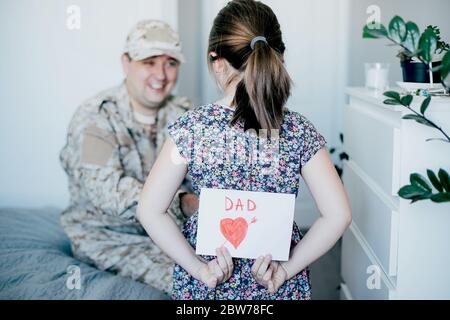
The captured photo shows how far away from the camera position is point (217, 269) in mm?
1293

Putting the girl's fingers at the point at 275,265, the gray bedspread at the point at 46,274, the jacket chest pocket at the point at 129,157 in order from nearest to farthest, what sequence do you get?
the girl's fingers at the point at 275,265, the gray bedspread at the point at 46,274, the jacket chest pocket at the point at 129,157

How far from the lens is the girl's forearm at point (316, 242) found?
1273 millimetres

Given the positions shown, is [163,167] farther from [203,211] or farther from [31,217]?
[31,217]

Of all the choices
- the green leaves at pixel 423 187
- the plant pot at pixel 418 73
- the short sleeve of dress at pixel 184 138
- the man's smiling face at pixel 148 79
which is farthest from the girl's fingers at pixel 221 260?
the man's smiling face at pixel 148 79

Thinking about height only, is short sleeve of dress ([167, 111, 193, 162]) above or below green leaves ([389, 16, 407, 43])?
below

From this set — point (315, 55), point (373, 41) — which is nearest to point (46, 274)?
point (315, 55)

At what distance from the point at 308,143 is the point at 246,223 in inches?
8.7

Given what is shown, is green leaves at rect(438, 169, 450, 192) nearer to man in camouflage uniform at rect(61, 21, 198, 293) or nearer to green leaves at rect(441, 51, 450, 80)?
green leaves at rect(441, 51, 450, 80)

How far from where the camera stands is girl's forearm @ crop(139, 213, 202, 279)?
127 centimetres

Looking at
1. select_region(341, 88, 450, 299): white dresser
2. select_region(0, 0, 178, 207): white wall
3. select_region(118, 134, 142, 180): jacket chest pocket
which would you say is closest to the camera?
select_region(341, 88, 450, 299): white dresser

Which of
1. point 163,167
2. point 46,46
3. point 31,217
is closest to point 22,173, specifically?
point 31,217

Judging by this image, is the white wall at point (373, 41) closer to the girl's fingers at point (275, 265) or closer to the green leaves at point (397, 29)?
the green leaves at point (397, 29)

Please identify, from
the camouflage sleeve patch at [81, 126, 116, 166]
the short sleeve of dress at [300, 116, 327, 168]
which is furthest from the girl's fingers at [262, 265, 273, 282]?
the camouflage sleeve patch at [81, 126, 116, 166]
